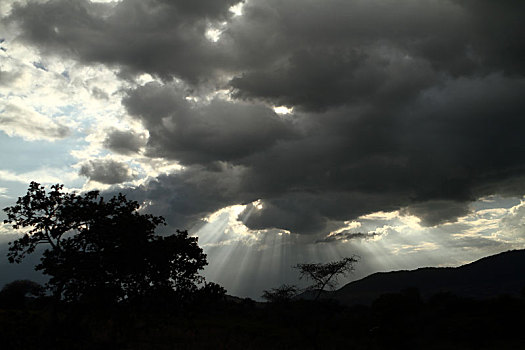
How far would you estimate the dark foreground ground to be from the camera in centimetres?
2225

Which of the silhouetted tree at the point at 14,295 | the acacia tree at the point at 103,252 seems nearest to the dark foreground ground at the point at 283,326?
the acacia tree at the point at 103,252

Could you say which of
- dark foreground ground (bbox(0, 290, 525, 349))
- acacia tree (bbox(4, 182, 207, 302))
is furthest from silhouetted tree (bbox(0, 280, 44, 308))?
acacia tree (bbox(4, 182, 207, 302))

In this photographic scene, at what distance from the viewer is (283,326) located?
294 feet

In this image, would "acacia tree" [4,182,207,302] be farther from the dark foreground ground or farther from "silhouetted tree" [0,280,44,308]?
"silhouetted tree" [0,280,44,308]

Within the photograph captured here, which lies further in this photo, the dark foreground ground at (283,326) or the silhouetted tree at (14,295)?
the silhouetted tree at (14,295)

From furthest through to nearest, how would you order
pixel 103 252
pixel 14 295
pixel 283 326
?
pixel 14 295
pixel 283 326
pixel 103 252

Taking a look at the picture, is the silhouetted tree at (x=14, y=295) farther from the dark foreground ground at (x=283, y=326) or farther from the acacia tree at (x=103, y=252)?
the acacia tree at (x=103, y=252)

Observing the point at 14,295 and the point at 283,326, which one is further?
the point at 14,295

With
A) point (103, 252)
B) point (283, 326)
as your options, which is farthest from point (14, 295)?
point (103, 252)

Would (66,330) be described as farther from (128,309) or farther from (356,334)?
(356,334)

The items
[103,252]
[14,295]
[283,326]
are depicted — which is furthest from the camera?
[14,295]

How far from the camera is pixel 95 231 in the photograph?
3091 cm

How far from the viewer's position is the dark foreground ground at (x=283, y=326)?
73.0ft

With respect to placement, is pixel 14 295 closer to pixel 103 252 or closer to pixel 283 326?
pixel 283 326
